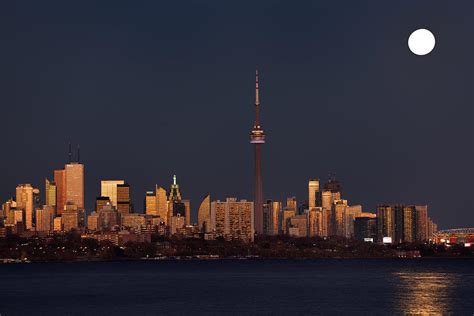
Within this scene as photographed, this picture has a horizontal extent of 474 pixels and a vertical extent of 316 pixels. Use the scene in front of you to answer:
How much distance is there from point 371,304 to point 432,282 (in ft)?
144

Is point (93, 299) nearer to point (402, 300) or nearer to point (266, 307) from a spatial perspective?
point (266, 307)

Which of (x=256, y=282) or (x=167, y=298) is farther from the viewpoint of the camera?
(x=256, y=282)

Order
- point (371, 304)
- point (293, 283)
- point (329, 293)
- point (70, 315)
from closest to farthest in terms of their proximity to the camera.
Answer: point (70, 315)
point (371, 304)
point (329, 293)
point (293, 283)

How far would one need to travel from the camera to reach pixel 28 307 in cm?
10312

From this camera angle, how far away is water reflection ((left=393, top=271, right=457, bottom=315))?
312 ft

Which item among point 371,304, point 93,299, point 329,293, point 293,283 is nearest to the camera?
point 371,304

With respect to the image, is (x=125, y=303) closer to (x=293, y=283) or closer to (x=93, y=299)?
(x=93, y=299)

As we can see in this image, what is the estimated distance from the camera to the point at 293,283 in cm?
14325

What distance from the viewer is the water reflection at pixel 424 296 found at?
95188 millimetres

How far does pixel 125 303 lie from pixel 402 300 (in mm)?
27223

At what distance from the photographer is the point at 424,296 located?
11294 centimetres

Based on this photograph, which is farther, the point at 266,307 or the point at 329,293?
the point at 329,293

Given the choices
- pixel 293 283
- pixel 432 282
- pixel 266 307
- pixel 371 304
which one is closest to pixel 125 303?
pixel 266 307

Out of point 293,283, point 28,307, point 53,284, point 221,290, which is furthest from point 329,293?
point 53,284
